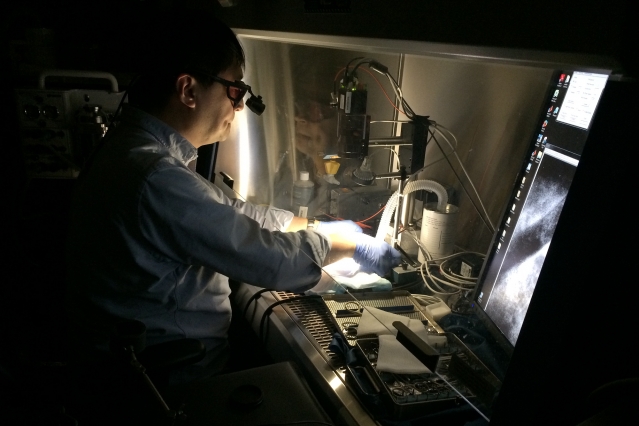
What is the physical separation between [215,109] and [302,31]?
0.31m

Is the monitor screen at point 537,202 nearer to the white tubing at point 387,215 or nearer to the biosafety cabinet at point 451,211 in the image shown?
the biosafety cabinet at point 451,211

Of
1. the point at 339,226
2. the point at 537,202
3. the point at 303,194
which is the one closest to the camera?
the point at 537,202

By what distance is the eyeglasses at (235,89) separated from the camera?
1.23 metres

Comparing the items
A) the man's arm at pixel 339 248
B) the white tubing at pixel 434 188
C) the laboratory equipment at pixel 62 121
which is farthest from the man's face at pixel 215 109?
the laboratory equipment at pixel 62 121

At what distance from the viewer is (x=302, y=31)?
44.8 inches

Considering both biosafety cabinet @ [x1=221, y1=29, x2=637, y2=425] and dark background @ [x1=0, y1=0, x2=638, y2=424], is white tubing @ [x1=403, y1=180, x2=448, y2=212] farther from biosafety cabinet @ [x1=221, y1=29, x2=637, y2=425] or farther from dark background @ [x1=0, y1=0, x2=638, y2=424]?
dark background @ [x1=0, y1=0, x2=638, y2=424]

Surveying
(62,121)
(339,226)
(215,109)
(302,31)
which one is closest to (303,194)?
(339,226)

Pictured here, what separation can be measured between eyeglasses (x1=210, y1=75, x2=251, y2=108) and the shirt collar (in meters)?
0.17

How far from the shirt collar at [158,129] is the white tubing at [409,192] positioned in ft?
1.91

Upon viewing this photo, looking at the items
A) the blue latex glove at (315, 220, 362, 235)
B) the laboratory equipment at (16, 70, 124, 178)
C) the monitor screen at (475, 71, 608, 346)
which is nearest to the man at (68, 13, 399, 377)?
the blue latex glove at (315, 220, 362, 235)

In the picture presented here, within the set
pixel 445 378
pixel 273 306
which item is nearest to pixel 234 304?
pixel 273 306

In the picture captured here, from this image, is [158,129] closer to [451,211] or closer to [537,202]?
[451,211]

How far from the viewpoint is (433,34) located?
77 centimetres

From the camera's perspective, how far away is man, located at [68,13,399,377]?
107 cm
